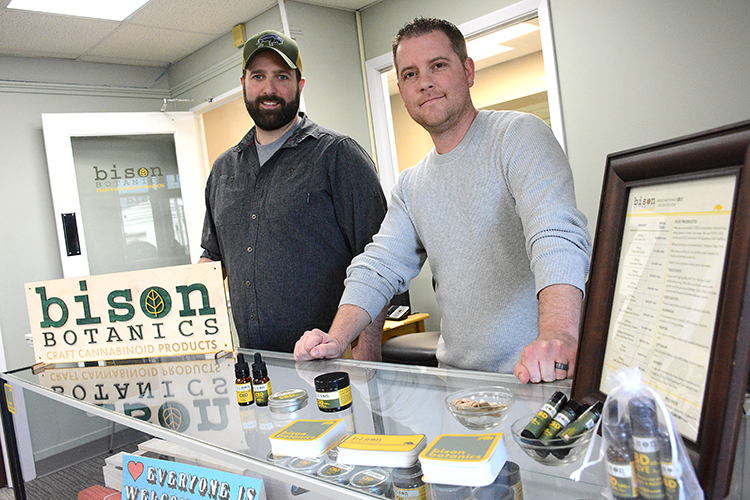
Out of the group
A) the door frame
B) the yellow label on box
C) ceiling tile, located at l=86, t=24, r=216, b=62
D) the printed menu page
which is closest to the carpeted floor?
the yellow label on box

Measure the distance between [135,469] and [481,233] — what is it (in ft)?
3.02

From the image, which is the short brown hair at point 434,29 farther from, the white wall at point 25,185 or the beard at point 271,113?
the white wall at point 25,185

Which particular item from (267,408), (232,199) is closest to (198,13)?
(232,199)

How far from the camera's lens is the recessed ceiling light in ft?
10.9

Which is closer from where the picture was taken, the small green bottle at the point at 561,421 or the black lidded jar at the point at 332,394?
the small green bottle at the point at 561,421

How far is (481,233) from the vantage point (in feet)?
4.77

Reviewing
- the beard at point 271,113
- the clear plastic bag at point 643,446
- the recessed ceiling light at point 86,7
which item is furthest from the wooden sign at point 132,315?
the recessed ceiling light at point 86,7

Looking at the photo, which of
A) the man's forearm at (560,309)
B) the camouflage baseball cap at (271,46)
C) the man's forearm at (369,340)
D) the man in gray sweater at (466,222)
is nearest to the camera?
the man's forearm at (560,309)

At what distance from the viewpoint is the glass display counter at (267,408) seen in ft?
2.38

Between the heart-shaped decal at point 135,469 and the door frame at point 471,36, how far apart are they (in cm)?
264

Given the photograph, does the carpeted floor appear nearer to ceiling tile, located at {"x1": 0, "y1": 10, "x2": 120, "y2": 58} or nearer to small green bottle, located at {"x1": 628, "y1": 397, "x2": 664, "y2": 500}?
small green bottle, located at {"x1": 628, "y1": 397, "x2": 664, "y2": 500}

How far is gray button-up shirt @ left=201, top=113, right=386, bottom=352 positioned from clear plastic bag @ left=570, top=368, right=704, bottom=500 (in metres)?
1.40

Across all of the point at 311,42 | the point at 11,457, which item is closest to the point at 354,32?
the point at 311,42

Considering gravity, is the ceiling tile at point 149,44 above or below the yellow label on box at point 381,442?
above
